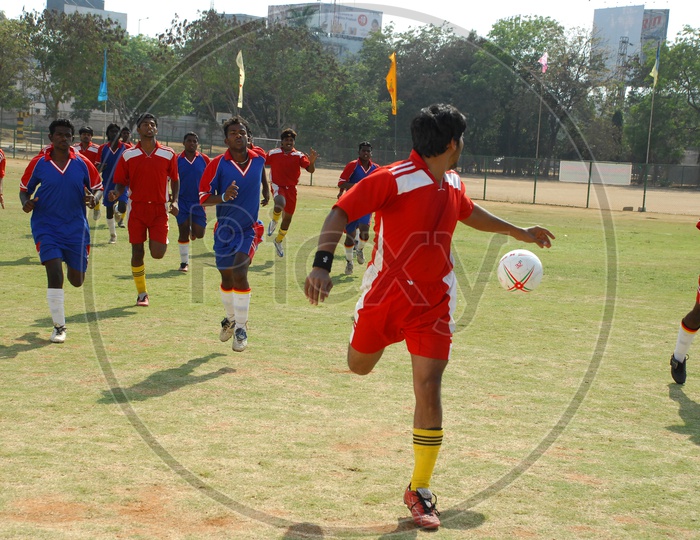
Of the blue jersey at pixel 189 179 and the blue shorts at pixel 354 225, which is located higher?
the blue jersey at pixel 189 179

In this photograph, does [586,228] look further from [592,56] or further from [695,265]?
[592,56]

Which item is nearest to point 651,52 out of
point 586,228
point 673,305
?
point 586,228

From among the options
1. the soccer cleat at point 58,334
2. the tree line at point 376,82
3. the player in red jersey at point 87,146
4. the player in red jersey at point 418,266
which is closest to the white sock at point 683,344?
the player in red jersey at point 418,266

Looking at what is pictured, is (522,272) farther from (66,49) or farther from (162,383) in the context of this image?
(66,49)

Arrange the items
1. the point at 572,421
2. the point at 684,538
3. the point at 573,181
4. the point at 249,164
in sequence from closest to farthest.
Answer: the point at 684,538
the point at 572,421
the point at 249,164
the point at 573,181

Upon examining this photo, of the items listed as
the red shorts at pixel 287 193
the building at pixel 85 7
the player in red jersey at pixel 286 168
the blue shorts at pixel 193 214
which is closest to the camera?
the blue shorts at pixel 193 214

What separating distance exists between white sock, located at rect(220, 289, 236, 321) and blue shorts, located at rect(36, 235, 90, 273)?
1588 mm

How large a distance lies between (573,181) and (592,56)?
83.5 ft

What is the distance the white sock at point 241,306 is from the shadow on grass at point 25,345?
1.98 metres

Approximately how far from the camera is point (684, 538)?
446cm

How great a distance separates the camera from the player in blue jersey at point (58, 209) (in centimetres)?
873

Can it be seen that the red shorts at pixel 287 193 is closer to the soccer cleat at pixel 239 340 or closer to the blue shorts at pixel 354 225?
the blue shorts at pixel 354 225

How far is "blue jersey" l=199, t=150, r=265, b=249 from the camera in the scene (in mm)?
8805

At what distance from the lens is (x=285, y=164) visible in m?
17.1
